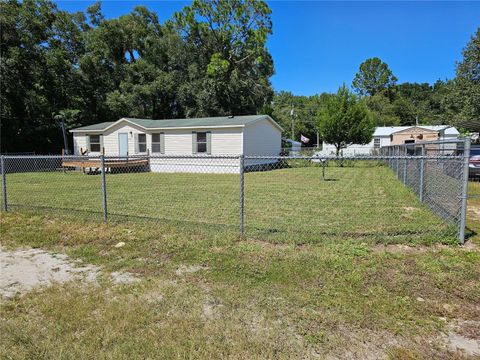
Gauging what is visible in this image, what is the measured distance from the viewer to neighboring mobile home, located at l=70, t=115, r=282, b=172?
18.0 meters

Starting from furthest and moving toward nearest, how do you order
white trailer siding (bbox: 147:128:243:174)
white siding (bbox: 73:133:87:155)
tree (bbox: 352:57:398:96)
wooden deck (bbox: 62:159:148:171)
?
tree (bbox: 352:57:398:96), white siding (bbox: 73:133:87:155), white trailer siding (bbox: 147:128:243:174), wooden deck (bbox: 62:159:148:171)

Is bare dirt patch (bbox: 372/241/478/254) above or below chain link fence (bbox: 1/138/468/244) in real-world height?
below

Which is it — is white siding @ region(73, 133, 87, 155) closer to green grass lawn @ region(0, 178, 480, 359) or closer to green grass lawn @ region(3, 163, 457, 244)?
green grass lawn @ region(3, 163, 457, 244)

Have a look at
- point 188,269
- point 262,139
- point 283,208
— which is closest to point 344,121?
point 262,139

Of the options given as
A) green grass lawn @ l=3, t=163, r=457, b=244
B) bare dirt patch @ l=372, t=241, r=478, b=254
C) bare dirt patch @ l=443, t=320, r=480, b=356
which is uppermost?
green grass lawn @ l=3, t=163, r=457, b=244

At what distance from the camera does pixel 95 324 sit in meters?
2.72

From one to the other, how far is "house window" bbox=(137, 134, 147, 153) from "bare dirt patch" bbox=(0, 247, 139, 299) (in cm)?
1565

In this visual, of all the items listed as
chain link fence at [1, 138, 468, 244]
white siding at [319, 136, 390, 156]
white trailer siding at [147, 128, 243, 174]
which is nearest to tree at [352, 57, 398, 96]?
white siding at [319, 136, 390, 156]

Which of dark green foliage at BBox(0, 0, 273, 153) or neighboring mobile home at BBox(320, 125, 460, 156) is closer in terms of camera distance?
dark green foliage at BBox(0, 0, 273, 153)

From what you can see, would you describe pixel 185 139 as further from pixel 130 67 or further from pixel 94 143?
pixel 130 67

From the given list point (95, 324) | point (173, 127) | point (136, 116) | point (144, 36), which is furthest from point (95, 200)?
point (144, 36)

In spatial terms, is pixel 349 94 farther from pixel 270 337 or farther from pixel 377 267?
pixel 270 337

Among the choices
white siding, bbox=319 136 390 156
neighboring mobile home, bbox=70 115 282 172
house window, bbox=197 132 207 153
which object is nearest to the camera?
neighboring mobile home, bbox=70 115 282 172

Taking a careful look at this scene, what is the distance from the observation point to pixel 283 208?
7.32m
